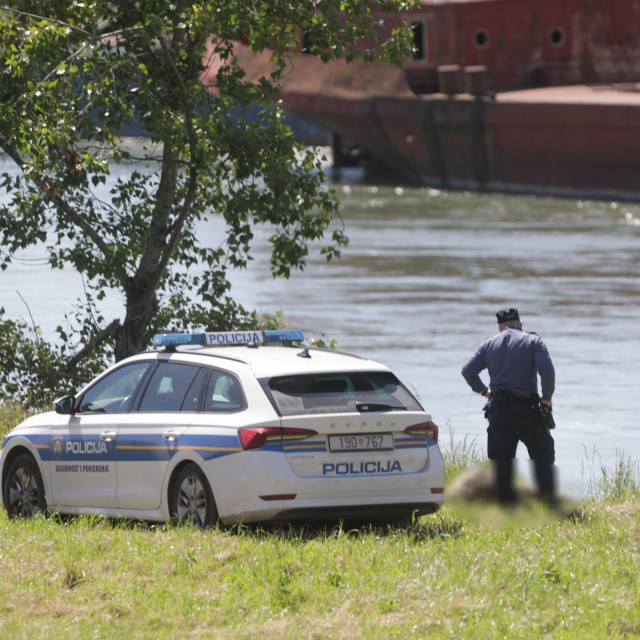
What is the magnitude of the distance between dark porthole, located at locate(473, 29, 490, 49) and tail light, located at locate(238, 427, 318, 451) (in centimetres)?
5215

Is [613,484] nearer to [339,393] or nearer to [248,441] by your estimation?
[339,393]

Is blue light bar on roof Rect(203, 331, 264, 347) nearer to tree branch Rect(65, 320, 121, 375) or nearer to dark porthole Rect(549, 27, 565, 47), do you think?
tree branch Rect(65, 320, 121, 375)

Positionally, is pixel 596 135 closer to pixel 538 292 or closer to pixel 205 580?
pixel 538 292

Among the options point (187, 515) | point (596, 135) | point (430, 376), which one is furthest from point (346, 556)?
point (596, 135)

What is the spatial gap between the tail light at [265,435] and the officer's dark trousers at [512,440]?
2072 millimetres

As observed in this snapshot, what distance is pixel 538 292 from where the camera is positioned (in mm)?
32875

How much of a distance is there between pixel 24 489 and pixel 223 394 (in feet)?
6.96

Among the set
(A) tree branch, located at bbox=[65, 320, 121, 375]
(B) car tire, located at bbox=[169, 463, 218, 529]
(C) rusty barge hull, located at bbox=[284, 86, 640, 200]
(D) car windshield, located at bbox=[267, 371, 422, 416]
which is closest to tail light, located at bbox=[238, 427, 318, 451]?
(D) car windshield, located at bbox=[267, 371, 422, 416]

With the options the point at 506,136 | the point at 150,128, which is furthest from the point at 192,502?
the point at 506,136

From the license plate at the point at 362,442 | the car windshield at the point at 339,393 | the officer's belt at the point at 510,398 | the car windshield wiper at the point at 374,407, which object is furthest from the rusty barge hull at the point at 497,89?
the license plate at the point at 362,442

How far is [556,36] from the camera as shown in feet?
194

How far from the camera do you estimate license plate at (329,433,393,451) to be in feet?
28.2

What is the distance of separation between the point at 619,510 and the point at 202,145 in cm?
563

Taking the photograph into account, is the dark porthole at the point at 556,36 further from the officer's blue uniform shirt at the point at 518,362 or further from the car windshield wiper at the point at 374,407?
the car windshield wiper at the point at 374,407
